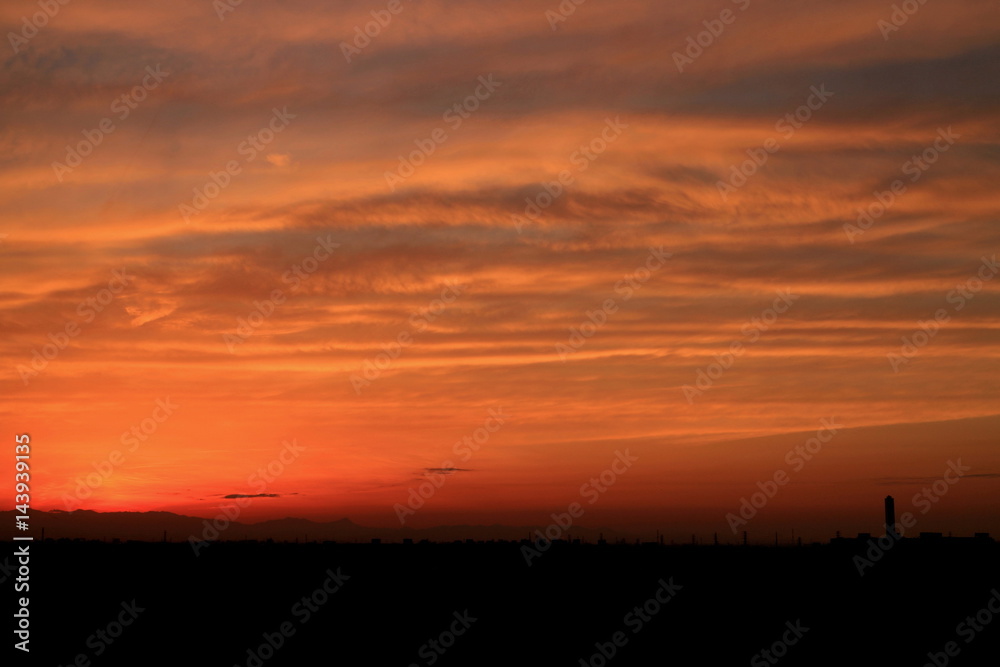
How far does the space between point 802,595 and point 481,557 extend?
71.8 meters

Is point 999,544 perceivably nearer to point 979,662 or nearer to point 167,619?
point 979,662

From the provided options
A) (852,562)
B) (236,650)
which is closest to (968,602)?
(852,562)

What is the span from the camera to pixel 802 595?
84625 mm

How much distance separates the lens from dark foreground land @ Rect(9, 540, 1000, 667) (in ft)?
198
